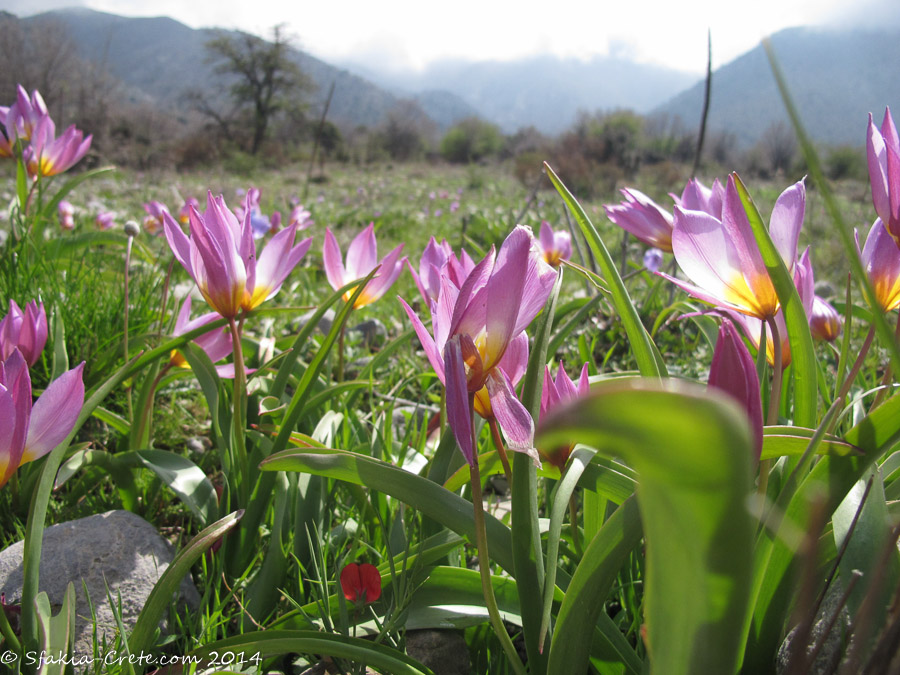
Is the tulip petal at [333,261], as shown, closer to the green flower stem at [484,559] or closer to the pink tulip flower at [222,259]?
the pink tulip flower at [222,259]

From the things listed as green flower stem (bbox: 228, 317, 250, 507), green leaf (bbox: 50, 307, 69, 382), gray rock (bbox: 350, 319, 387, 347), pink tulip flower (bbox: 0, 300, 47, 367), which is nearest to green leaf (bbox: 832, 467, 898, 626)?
green flower stem (bbox: 228, 317, 250, 507)

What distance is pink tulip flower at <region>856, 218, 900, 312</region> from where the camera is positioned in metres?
0.76

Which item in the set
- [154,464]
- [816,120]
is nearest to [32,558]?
[154,464]

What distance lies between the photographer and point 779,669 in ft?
2.33

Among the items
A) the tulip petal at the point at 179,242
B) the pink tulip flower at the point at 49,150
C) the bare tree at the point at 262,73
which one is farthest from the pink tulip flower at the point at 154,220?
the bare tree at the point at 262,73

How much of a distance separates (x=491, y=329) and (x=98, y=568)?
0.90 m

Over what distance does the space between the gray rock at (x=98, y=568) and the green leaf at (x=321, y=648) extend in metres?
0.29

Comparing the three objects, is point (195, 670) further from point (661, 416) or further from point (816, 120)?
point (816, 120)

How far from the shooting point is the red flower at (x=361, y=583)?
31.4 inches

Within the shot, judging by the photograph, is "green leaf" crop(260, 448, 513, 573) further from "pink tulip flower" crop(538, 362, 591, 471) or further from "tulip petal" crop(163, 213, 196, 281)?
"tulip petal" crop(163, 213, 196, 281)

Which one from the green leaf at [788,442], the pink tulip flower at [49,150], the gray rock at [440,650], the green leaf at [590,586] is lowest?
the gray rock at [440,650]

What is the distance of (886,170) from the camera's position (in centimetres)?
68

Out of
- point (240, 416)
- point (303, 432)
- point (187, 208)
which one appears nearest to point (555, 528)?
point (240, 416)

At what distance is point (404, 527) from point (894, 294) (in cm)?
84
